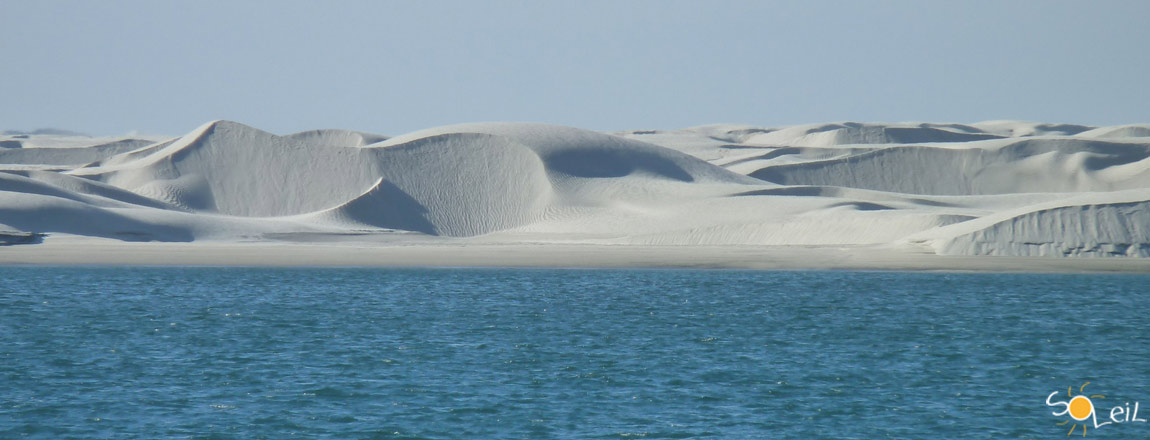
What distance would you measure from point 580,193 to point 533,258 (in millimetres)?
29656

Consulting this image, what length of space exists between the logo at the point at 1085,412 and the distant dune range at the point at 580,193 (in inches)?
1147

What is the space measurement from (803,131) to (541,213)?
72685mm

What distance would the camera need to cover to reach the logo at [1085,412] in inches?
717

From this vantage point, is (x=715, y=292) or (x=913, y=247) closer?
(x=715, y=292)

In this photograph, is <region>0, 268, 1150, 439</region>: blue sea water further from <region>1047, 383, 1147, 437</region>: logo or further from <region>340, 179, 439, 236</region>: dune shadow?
<region>340, 179, 439, 236</region>: dune shadow

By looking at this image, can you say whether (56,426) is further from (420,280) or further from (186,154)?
(186,154)

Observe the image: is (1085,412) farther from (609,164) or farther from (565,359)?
(609,164)

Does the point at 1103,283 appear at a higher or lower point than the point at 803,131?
lower

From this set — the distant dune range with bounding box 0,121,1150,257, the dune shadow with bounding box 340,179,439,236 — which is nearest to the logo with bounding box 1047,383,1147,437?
the distant dune range with bounding box 0,121,1150,257

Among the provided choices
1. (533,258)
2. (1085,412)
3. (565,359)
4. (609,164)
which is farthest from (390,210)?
(1085,412)

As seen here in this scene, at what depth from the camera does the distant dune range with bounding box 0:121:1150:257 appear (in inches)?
2260

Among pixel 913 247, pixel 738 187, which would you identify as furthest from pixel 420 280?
pixel 738 187

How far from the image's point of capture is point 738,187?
3258 inches

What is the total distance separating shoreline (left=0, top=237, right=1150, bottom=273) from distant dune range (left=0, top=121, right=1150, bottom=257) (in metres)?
2.44
